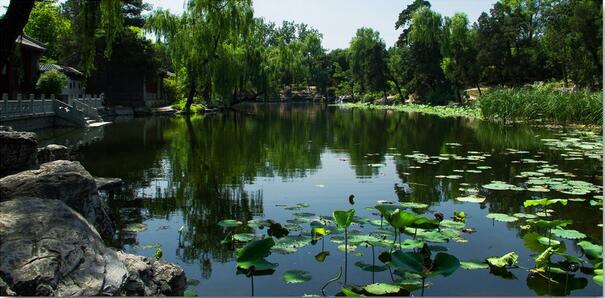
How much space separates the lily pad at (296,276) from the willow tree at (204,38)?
22293 millimetres

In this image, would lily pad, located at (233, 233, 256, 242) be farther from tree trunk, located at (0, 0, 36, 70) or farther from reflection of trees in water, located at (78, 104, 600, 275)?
tree trunk, located at (0, 0, 36, 70)

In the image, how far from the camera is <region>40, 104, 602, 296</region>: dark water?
4.25m

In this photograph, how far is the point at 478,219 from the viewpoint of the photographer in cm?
619

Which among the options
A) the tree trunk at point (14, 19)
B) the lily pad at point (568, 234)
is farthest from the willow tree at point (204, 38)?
the lily pad at point (568, 234)

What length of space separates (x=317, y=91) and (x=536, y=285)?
232 feet

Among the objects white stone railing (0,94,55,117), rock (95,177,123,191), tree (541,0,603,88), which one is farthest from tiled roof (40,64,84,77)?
tree (541,0,603,88)

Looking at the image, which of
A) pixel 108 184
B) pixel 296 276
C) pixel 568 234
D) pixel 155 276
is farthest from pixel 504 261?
pixel 108 184

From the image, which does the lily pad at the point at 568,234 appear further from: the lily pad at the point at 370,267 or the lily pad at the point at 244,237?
the lily pad at the point at 244,237

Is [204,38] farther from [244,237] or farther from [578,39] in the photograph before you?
[244,237]

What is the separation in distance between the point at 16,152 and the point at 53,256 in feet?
9.86

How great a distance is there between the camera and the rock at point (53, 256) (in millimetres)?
2938

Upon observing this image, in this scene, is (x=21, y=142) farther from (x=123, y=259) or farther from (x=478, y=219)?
(x=478, y=219)

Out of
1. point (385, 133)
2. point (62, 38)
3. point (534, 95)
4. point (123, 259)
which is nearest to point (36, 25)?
point (62, 38)

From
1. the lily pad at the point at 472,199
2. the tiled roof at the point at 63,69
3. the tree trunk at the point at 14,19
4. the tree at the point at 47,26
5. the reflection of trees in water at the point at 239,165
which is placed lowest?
the reflection of trees in water at the point at 239,165
